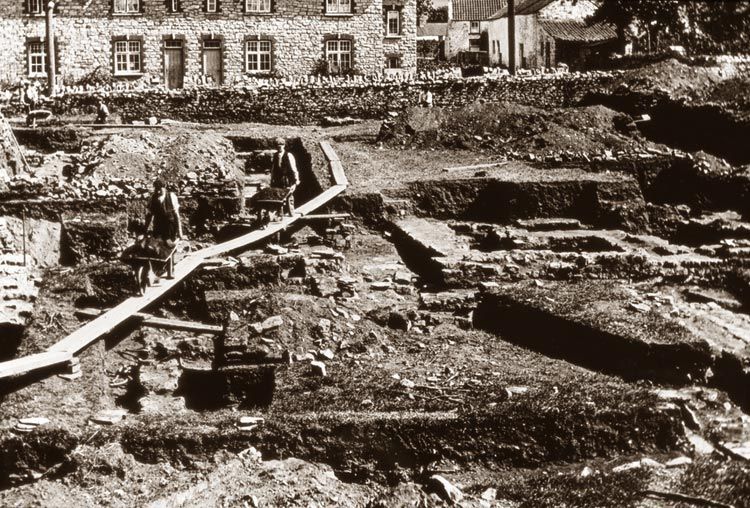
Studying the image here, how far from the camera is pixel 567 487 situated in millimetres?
7953

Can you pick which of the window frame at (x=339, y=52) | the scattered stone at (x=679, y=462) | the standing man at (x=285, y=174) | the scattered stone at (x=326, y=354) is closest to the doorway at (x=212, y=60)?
the window frame at (x=339, y=52)

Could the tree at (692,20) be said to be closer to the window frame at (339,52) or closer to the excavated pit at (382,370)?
the excavated pit at (382,370)

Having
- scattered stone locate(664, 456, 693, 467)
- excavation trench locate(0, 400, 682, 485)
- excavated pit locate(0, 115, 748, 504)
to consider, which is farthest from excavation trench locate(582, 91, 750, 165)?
scattered stone locate(664, 456, 693, 467)

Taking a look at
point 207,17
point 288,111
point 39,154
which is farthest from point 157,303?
point 207,17

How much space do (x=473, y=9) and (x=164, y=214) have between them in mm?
59529

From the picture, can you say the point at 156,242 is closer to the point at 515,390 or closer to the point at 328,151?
the point at 515,390

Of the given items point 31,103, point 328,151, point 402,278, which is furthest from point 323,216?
point 31,103

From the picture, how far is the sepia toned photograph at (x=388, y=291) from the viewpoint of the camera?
325 inches

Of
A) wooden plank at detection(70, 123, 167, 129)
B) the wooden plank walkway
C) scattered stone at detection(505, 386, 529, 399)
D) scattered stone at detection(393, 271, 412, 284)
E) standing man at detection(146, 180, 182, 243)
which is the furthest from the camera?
wooden plank at detection(70, 123, 167, 129)

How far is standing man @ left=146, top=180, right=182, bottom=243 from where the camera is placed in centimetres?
1342

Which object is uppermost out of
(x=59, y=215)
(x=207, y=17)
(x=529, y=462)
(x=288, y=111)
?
(x=207, y=17)

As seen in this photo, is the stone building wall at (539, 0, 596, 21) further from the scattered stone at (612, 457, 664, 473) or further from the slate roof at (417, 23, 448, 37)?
the scattered stone at (612, 457, 664, 473)

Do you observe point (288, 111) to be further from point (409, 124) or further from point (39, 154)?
point (39, 154)

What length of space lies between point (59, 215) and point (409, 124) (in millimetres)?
12522
